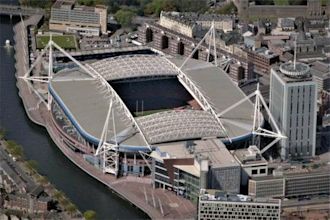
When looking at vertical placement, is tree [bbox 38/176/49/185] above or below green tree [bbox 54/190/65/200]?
above

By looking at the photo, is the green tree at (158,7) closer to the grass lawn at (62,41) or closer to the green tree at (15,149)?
the grass lawn at (62,41)

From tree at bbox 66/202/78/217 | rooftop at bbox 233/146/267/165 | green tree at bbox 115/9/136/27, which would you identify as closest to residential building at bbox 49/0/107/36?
green tree at bbox 115/9/136/27

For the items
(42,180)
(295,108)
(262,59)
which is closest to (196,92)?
(295,108)

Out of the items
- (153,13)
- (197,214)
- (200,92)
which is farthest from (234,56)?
(197,214)

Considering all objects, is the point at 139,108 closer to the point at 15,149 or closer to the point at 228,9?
the point at 15,149

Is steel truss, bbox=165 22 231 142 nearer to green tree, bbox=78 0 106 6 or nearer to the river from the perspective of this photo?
the river

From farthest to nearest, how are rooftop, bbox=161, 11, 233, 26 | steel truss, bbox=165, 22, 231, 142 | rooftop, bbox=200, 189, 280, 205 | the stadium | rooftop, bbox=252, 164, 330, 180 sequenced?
rooftop, bbox=161, 11, 233, 26
steel truss, bbox=165, 22, 231, 142
the stadium
rooftop, bbox=252, 164, 330, 180
rooftop, bbox=200, 189, 280, 205
